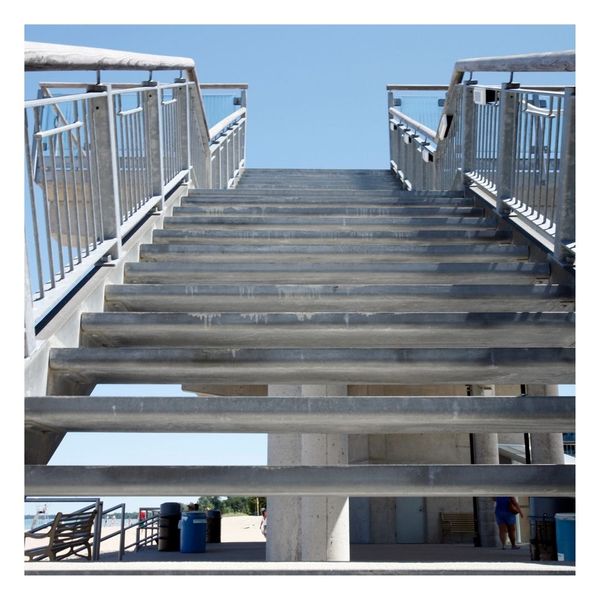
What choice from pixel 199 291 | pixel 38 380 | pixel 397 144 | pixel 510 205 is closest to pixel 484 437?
pixel 397 144

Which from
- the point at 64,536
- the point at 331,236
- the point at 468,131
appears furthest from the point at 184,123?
the point at 64,536

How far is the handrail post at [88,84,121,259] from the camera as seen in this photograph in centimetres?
436

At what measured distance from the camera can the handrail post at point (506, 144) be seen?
5770 mm

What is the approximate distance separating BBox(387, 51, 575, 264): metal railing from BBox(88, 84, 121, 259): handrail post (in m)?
2.09

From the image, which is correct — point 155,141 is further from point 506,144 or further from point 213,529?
point 213,529

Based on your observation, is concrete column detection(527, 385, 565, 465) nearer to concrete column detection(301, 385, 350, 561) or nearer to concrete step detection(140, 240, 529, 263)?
concrete column detection(301, 385, 350, 561)

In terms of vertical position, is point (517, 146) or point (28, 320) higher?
point (517, 146)

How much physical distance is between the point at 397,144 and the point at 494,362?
36.3 feet

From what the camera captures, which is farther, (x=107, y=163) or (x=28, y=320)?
(x=107, y=163)

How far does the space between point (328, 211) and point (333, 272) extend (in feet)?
→ 5.74

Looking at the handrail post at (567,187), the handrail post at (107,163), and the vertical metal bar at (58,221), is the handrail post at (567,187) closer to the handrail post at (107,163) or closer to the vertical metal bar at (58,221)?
the handrail post at (107,163)

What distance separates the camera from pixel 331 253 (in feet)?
16.4
